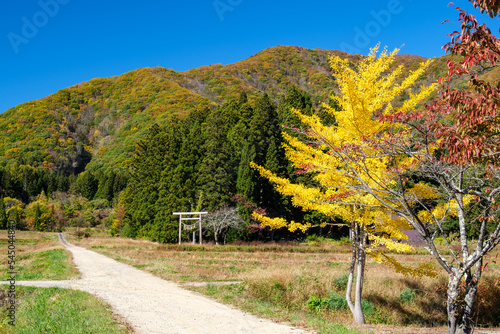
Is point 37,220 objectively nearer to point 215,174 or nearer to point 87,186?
point 87,186

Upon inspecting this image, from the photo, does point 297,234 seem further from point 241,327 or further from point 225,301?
point 241,327

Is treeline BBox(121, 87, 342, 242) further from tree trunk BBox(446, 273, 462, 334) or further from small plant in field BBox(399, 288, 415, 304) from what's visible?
tree trunk BBox(446, 273, 462, 334)

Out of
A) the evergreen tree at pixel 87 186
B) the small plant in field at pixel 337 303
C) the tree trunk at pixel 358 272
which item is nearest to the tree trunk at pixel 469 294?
the tree trunk at pixel 358 272

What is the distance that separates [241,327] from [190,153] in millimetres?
35241

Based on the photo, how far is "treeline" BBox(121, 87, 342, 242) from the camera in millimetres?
38469

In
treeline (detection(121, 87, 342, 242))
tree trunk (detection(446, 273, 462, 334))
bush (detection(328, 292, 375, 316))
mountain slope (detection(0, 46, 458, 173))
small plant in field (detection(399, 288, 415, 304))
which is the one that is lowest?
small plant in field (detection(399, 288, 415, 304))

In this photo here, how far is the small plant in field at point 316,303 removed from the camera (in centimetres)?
1130

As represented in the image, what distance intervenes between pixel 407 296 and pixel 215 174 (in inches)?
1075

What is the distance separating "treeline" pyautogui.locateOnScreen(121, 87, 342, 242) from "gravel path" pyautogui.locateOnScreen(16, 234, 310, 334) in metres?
23.9

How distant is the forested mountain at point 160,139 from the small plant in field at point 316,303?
19.5ft

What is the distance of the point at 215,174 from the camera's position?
3875cm

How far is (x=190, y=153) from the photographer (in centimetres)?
4194

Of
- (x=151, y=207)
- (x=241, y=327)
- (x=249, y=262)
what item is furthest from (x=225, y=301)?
(x=151, y=207)

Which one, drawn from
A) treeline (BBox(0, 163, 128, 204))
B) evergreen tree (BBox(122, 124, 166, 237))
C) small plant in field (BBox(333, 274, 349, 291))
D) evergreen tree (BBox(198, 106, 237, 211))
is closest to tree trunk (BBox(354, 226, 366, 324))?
small plant in field (BBox(333, 274, 349, 291))
